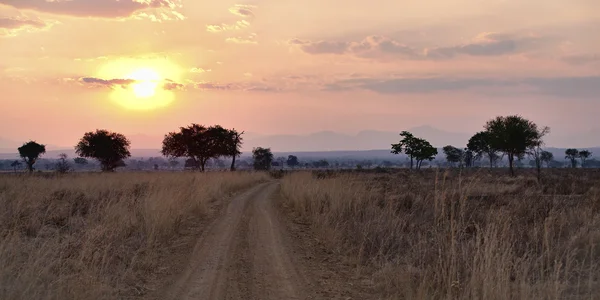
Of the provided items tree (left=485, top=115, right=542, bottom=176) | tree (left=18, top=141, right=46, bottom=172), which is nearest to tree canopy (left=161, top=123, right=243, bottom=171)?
tree (left=18, top=141, right=46, bottom=172)

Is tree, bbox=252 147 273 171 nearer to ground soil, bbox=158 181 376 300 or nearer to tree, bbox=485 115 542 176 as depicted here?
tree, bbox=485 115 542 176

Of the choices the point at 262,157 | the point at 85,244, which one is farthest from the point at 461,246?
the point at 262,157

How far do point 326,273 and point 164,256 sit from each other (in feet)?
12.8

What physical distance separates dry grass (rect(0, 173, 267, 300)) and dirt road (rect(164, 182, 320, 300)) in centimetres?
81

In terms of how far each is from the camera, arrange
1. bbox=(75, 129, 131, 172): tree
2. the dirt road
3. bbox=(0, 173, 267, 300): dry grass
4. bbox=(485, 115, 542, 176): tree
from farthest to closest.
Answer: bbox=(75, 129, 131, 172): tree < bbox=(485, 115, 542, 176): tree < the dirt road < bbox=(0, 173, 267, 300): dry grass

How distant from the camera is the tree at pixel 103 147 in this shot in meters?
64.8

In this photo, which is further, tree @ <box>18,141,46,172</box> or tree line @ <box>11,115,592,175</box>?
tree @ <box>18,141,46,172</box>

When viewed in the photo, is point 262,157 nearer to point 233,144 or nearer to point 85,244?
point 233,144

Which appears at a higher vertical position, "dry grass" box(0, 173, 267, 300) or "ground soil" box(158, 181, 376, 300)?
"dry grass" box(0, 173, 267, 300)

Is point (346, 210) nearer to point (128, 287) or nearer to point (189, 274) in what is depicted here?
point (189, 274)

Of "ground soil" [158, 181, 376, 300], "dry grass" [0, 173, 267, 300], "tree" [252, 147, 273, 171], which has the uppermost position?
"tree" [252, 147, 273, 171]

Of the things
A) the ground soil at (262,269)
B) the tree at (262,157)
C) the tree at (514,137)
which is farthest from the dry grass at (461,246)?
the tree at (262,157)

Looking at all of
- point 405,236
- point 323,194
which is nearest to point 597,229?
point 405,236

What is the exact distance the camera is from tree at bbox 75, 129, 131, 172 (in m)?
64.8
